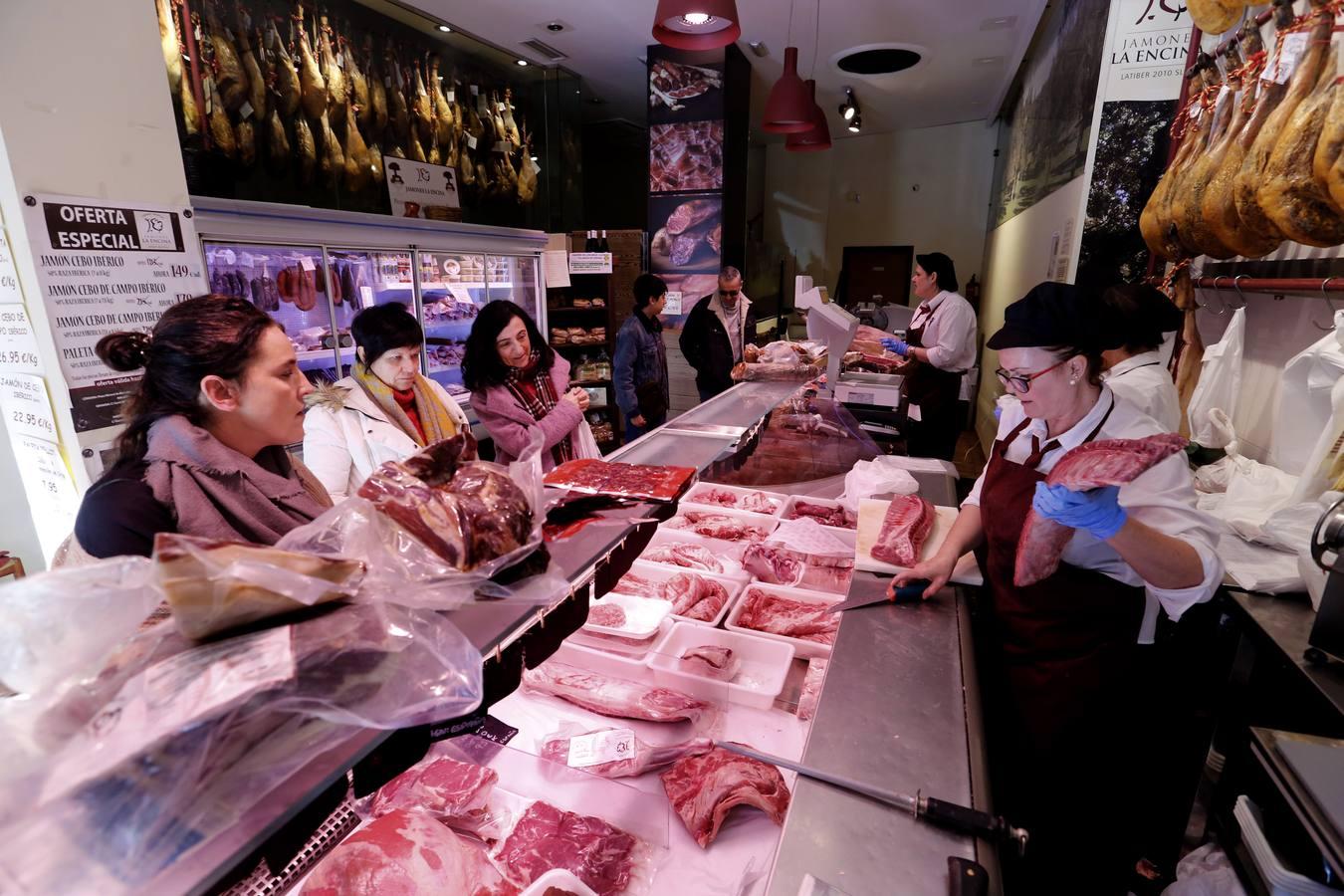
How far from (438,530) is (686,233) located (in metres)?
7.34

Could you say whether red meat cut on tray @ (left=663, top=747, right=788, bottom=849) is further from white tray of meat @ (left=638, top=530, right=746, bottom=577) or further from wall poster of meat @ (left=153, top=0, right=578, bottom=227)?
wall poster of meat @ (left=153, top=0, right=578, bottom=227)

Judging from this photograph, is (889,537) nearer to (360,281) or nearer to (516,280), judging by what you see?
(360,281)

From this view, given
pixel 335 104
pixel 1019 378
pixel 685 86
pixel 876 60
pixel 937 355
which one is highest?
pixel 876 60

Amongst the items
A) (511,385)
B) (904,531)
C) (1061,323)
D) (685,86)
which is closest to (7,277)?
(511,385)

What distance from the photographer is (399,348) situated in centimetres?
280

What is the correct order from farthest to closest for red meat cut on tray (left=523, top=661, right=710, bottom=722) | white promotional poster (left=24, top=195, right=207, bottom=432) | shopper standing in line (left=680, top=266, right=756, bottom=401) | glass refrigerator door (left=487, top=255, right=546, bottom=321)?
glass refrigerator door (left=487, top=255, right=546, bottom=321), shopper standing in line (left=680, top=266, right=756, bottom=401), white promotional poster (left=24, top=195, right=207, bottom=432), red meat cut on tray (left=523, top=661, right=710, bottom=722)

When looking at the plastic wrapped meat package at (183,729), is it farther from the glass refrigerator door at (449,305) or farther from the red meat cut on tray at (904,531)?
the glass refrigerator door at (449,305)

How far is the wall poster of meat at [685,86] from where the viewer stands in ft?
23.9

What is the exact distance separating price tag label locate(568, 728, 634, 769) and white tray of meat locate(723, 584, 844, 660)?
49cm

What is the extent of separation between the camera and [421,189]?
661cm

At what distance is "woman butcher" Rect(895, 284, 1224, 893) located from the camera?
5.65 feet

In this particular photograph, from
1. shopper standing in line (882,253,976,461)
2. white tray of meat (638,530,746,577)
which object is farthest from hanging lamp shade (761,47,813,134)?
white tray of meat (638,530,746,577)

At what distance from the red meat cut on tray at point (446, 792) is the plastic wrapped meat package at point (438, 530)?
0.62 metres

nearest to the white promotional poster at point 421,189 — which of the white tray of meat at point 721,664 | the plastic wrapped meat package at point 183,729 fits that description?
the white tray of meat at point 721,664
